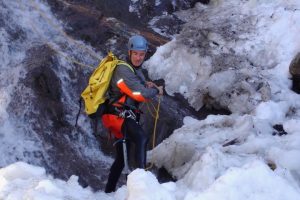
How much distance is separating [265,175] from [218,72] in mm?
6434

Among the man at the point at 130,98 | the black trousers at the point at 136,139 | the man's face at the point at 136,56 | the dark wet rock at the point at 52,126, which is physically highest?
the man's face at the point at 136,56

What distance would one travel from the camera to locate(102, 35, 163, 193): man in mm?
6129

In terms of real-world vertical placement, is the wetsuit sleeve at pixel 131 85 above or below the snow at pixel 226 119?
above

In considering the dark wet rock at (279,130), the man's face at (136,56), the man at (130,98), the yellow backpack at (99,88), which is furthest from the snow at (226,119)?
the man's face at (136,56)

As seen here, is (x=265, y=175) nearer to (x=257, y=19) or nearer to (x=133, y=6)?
(x=257, y=19)

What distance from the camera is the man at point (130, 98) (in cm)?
613

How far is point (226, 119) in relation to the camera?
925 centimetres

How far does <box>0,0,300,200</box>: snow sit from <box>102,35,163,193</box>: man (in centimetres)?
73

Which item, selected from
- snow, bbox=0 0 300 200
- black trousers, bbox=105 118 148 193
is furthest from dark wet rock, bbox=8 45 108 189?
black trousers, bbox=105 118 148 193

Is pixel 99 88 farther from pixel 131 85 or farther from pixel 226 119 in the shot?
pixel 226 119

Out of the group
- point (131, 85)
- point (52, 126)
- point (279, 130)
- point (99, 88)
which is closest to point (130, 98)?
point (131, 85)

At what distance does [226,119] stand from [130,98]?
3.48 meters

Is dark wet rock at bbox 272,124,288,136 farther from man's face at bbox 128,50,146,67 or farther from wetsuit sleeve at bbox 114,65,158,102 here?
man's face at bbox 128,50,146,67

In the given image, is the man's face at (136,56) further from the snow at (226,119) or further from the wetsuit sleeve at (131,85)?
the snow at (226,119)
